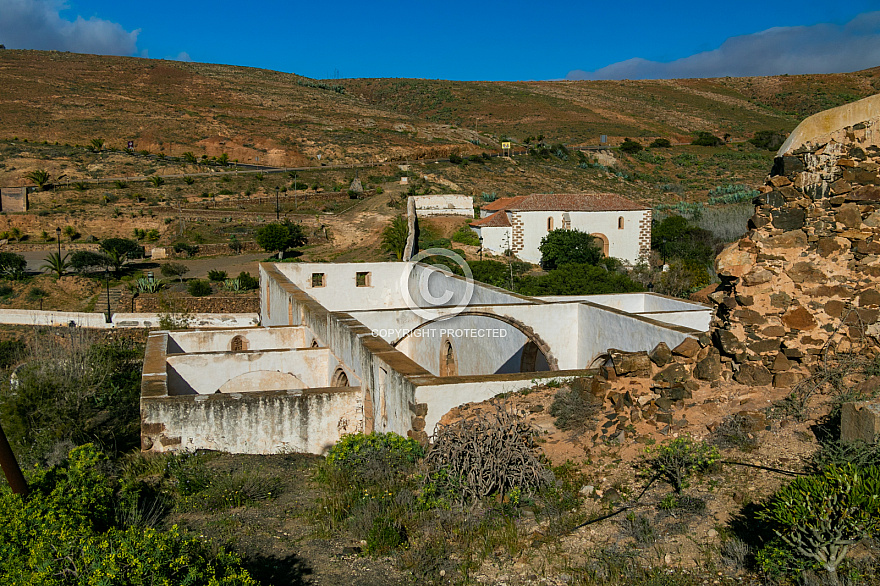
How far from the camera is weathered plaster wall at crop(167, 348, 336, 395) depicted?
1147cm

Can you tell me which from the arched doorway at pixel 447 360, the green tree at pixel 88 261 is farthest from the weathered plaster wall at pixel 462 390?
the green tree at pixel 88 261

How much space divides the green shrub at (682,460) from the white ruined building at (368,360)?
2.28 m

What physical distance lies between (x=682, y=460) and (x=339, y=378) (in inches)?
279

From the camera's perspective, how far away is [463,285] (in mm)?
17000

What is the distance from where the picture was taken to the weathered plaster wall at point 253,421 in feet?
28.2

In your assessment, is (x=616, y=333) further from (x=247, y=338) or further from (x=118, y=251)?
(x=118, y=251)

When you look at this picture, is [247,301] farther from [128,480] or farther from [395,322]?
[128,480]

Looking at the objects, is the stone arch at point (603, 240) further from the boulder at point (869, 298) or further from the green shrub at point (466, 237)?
the boulder at point (869, 298)

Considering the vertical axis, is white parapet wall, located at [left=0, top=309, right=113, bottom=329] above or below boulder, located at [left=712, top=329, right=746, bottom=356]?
below

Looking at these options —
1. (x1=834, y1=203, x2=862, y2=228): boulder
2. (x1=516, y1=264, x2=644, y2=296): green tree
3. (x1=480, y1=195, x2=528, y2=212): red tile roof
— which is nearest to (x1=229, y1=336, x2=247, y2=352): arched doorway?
(x1=834, y1=203, x2=862, y2=228): boulder

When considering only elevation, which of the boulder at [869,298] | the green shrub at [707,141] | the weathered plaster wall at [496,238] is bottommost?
the boulder at [869,298]

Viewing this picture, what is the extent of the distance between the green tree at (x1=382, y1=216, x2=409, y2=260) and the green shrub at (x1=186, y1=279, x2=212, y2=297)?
9.71 m

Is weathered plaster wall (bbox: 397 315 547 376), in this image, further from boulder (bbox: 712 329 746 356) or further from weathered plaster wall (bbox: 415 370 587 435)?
boulder (bbox: 712 329 746 356)

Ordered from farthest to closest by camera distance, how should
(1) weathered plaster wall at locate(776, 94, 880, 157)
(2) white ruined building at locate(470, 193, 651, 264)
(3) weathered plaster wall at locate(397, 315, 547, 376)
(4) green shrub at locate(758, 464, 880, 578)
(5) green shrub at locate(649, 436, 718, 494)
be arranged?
(2) white ruined building at locate(470, 193, 651, 264) → (3) weathered plaster wall at locate(397, 315, 547, 376) → (1) weathered plaster wall at locate(776, 94, 880, 157) → (5) green shrub at locate(649, 436, 718, 494) → (4) green shrub at locate(758, 464, 880, 578)
